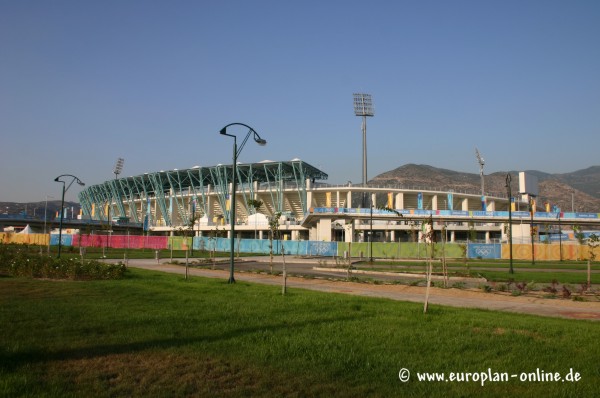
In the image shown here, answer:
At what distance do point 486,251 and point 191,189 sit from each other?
80224mm

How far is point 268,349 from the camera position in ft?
23.9

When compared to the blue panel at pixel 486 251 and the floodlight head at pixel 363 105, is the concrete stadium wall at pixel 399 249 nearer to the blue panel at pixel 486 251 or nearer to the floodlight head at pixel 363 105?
the blue panel at pixel 486 251

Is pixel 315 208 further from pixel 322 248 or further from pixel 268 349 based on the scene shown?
pixel 268 349

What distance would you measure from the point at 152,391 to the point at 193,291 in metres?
10.2

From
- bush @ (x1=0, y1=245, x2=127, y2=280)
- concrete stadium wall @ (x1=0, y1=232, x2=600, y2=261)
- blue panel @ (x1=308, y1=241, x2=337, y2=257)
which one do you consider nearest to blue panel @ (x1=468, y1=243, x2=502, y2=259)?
concrete stadium wall @ (x1=0, y1=232, x2=600, y2=261)

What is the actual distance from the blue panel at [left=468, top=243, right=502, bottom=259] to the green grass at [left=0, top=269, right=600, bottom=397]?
43638mm

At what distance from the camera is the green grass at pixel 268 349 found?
5602 millimetres

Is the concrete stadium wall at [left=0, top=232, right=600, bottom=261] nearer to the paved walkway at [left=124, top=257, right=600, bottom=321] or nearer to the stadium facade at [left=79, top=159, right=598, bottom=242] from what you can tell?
the stadium facade at [left=79, top=159, right=598, bottom=242]

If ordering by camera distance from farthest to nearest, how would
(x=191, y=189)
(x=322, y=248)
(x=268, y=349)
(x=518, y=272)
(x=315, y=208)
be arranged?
1. (x=191, y=189)
2. (x=315, y=208)
3. (x=322, y=248)
4. (x=518, y=272)
5. (x=268, y=349)

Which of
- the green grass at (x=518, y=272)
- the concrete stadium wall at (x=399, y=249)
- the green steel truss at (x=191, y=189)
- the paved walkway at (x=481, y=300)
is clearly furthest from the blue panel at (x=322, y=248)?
the green steel truss at (x=191, y=189)

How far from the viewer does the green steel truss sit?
100m

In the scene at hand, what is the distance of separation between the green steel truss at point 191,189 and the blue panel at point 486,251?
48175mm

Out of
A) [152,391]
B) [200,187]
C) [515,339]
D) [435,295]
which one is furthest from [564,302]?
[200,187]

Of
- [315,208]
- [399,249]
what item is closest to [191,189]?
[315,208]
